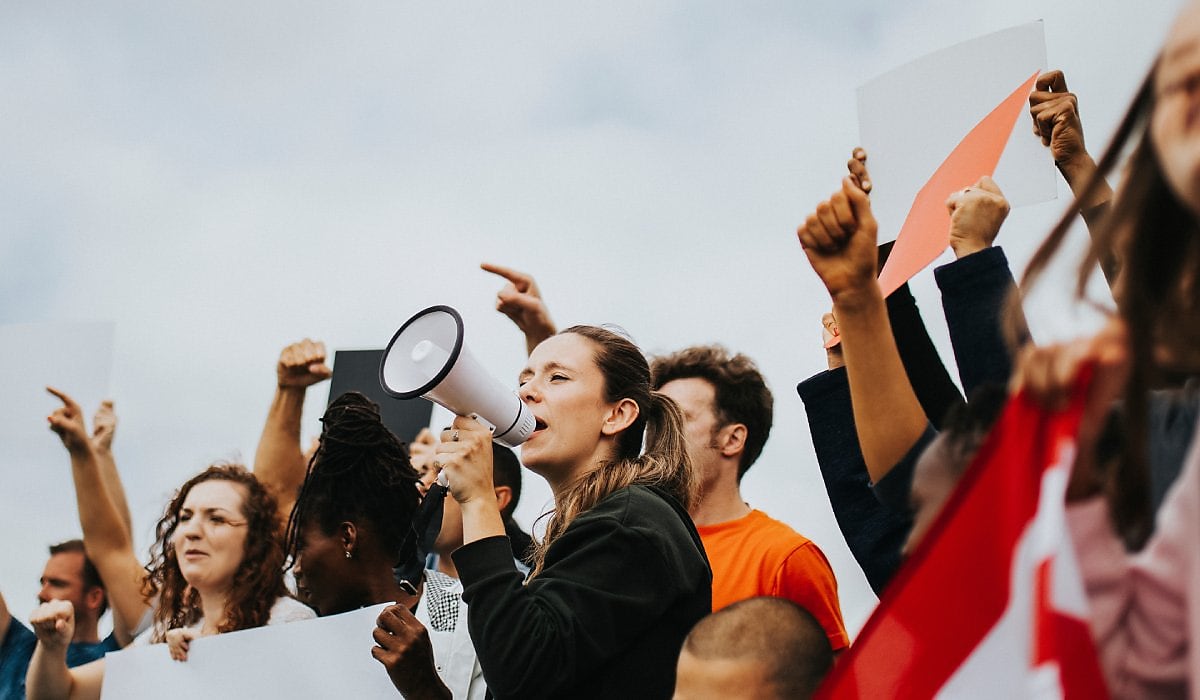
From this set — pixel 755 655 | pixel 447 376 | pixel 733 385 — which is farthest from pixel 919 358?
pixel 733 385

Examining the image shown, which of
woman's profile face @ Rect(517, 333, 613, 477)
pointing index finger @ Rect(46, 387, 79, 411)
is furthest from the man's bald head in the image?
pointing index finger @ Rect(46, 387, 79, 411)

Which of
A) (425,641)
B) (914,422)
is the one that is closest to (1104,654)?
(914,422)

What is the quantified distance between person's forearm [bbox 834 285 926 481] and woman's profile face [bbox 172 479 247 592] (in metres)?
2.37

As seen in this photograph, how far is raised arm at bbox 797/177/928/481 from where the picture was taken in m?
2.07

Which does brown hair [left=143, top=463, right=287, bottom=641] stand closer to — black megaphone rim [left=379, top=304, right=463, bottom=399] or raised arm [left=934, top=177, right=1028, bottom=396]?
→ black megaphone rim [left=379, top=304, right=463, bottom=399]

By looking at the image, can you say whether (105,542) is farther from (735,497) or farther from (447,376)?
(735,497)

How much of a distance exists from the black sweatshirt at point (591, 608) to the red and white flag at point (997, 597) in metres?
0.91

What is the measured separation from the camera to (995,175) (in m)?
2.89

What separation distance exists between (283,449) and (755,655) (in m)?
2.78

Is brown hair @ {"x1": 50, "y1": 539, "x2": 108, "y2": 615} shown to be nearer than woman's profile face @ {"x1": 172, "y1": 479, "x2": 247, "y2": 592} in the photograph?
No

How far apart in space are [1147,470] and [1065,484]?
78 mm

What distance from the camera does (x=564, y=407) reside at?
132 inches

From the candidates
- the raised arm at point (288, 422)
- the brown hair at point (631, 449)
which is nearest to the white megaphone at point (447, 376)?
the brown hair at point (631, 449)

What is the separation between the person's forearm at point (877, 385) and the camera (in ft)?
6.97
